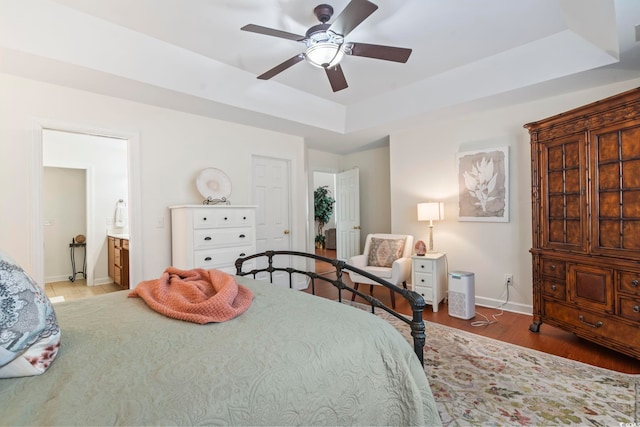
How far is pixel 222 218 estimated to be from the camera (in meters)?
3.41

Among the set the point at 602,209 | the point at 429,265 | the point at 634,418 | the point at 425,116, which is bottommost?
the point at 634,418

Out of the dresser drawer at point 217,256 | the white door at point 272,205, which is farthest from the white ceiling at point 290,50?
the dresser drawer at point 217,256

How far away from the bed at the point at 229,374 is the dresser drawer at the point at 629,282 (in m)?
1.91

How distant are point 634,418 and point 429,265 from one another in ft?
6.86

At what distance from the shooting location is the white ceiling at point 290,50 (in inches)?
90.8

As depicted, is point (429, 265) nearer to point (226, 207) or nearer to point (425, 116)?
point (425, 116)

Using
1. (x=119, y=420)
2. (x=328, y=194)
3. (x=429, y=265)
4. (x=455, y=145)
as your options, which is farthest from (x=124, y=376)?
(x=328, y=194)

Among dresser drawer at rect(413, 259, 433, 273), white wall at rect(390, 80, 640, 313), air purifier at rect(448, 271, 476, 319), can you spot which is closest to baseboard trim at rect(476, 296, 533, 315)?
white wall at rect(390, 80, 640, 313)

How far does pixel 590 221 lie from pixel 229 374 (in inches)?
113

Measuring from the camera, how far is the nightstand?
12.0 ft

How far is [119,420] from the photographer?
0.75 metres

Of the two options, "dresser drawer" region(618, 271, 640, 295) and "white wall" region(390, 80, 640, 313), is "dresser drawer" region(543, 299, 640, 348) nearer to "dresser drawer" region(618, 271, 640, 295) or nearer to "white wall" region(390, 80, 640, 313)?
"dresser drawer" region(618, 271, 640, 295)

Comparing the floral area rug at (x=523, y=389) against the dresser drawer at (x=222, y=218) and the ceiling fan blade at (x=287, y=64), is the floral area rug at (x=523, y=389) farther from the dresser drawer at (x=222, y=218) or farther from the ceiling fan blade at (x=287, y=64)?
the ceiling fan blade at (x=287, y=64)

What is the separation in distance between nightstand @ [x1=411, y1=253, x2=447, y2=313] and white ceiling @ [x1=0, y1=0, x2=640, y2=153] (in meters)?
1.77
